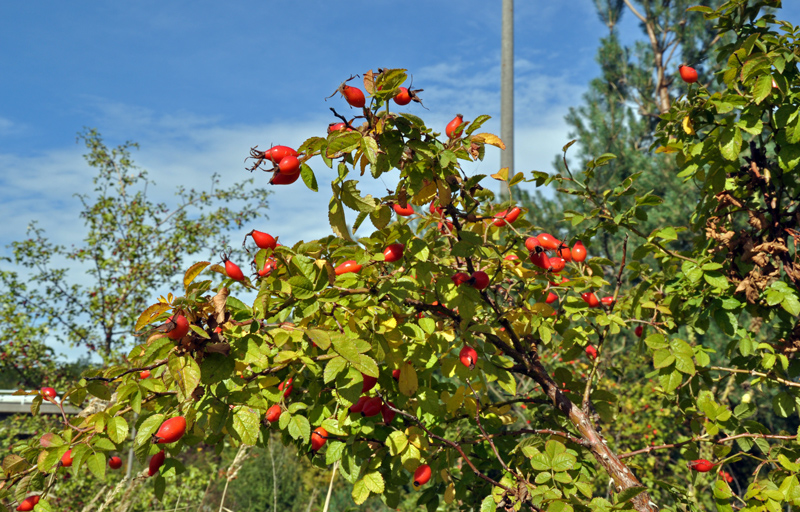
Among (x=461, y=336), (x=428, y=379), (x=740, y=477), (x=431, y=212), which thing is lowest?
(x=740, y=477)

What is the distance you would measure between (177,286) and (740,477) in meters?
8.36

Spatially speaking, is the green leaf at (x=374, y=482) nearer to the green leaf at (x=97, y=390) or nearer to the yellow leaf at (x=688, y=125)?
the green leaf at (x=97, y=390)

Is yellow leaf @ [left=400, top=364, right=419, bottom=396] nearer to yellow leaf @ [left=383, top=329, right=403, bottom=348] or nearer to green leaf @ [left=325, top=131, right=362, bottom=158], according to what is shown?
yellow leaf @ [left=383, top=329, right=403, bottom=348]

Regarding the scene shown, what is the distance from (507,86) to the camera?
21.3 ft

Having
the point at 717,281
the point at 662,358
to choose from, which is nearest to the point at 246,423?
the point at 662,358

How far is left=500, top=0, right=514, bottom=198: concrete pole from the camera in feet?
19.9

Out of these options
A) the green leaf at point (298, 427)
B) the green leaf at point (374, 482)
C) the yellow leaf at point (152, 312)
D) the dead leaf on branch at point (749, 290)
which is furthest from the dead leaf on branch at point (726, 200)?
the yellow leaf at point (152, 312)

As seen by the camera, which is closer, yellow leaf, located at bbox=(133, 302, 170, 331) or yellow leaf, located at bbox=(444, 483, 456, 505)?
yellow leaf, located at bbox=(133, 302, 170, 331)

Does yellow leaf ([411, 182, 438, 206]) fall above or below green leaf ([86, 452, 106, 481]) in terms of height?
above

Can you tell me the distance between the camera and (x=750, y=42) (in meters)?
1.85

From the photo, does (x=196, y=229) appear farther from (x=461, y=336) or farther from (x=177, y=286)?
(x=461, y=336)

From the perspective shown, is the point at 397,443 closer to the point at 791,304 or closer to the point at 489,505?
the point at 489,505

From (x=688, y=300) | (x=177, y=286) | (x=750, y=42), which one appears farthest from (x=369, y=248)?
(x=177, y=286)

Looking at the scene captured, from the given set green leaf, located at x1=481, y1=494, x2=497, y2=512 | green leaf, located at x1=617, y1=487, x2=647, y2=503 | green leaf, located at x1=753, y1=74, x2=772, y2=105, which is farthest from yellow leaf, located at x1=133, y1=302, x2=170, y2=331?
green leaf, located at x1=753, y1=74, x2=772, y2=105
